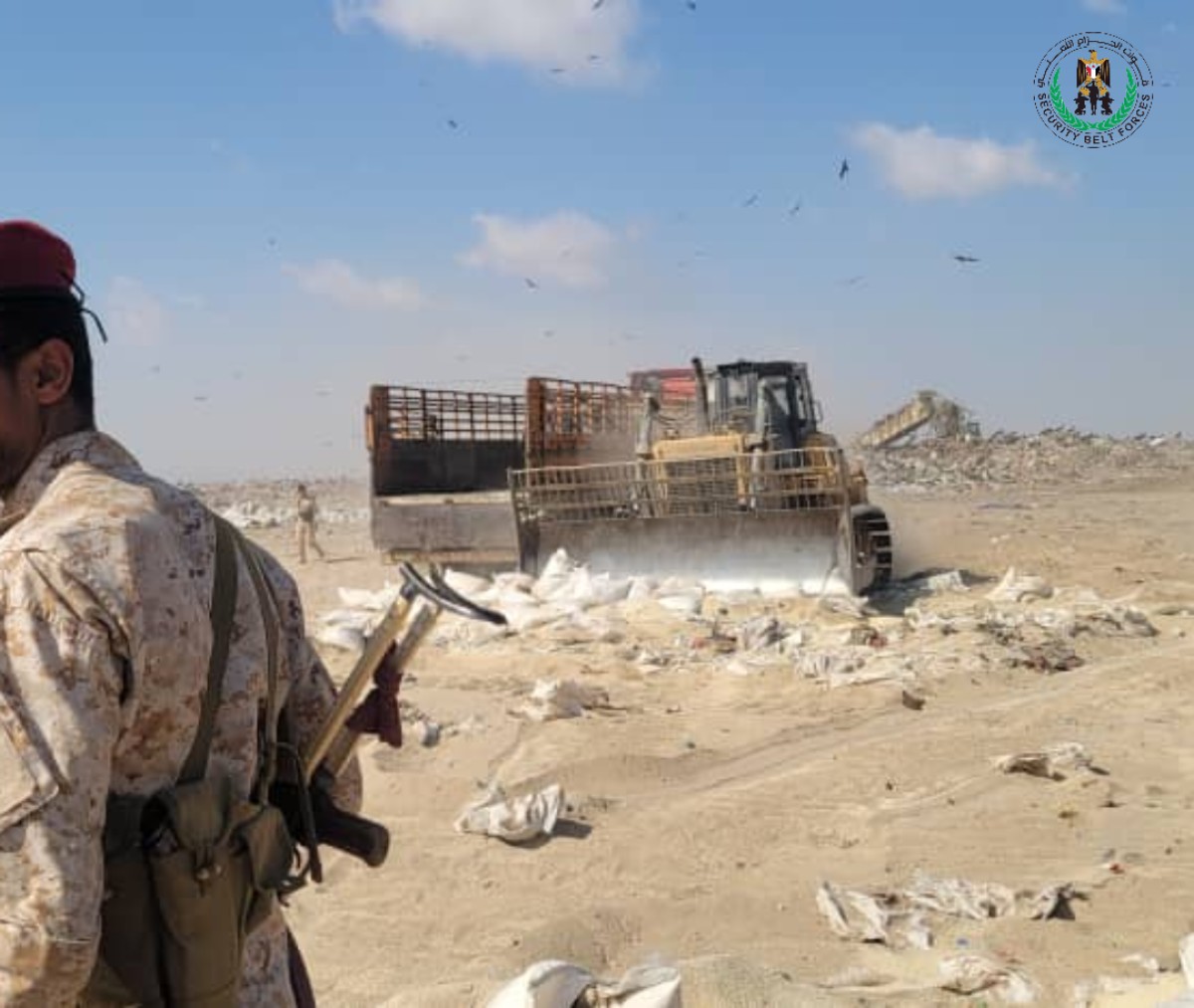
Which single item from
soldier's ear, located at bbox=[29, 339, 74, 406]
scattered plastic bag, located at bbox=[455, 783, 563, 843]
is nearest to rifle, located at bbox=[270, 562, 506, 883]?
soldier's ear, located at bbox=[29, 339, 74, 406]

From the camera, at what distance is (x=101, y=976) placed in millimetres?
1296

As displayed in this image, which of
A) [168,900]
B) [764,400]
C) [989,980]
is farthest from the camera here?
[764,400]

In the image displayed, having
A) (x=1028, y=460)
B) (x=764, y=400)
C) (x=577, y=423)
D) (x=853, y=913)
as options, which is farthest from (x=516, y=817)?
(x=1028, y=460)

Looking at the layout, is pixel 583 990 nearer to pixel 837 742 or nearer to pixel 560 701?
pixel 837 742

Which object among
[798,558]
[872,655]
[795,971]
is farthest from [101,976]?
[798,558]

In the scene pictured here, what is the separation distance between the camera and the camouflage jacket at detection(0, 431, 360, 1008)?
1181 mm

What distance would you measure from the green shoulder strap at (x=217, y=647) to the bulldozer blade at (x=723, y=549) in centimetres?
981

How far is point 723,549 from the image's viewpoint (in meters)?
11.5

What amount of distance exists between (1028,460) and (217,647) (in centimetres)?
3573

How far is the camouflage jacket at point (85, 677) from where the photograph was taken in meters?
1.18

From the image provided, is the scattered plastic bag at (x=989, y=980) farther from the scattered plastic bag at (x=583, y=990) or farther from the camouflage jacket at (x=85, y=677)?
the camouflage jacket at (x=85, y=677)

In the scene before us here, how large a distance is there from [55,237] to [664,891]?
3700 mm

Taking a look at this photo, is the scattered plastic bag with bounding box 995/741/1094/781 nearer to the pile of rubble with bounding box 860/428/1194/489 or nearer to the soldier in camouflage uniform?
the soldier in camouflage uniform

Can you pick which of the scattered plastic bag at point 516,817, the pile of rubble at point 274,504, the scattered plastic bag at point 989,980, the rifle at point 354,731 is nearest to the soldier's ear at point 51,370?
the rifle at point 354,731
